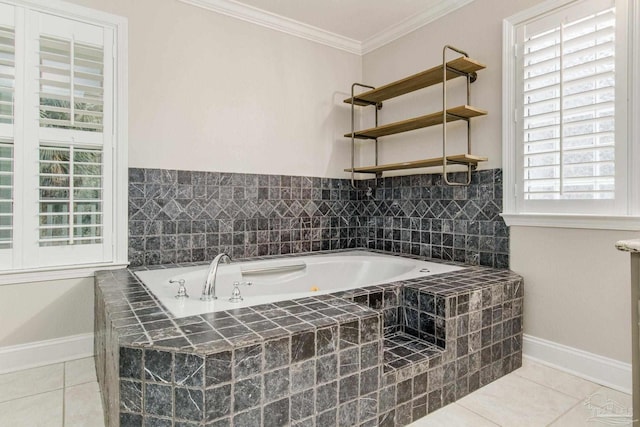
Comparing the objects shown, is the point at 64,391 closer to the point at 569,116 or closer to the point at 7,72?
the point at 7,72

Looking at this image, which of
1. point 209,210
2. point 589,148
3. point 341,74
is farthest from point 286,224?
point 589,148

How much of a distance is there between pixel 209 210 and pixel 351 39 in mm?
Result: 2022

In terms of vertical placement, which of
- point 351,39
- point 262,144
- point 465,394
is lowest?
point 465,394

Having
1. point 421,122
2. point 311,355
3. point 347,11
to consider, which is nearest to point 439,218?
point 421,122

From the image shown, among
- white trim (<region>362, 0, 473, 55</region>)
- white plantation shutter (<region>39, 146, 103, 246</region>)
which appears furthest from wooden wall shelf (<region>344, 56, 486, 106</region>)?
white plantation shutter (<region>39, 146, 103, 246</region>)

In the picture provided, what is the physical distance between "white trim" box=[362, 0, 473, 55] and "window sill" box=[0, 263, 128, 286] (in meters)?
2.74

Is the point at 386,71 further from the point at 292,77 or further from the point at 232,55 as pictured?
the point at 232,55

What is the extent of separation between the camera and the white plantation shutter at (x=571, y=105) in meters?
1.94

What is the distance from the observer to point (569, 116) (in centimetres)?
207

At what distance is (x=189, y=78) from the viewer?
261cm

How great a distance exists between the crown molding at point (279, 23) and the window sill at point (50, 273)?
6.15 ft

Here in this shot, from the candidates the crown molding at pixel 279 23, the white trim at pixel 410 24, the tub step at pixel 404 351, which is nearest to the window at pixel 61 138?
the crown molding at pixel 279 23

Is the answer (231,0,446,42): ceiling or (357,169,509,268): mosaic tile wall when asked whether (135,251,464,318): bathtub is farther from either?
(231,0,446,42): ceiling

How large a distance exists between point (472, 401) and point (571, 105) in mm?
1662
